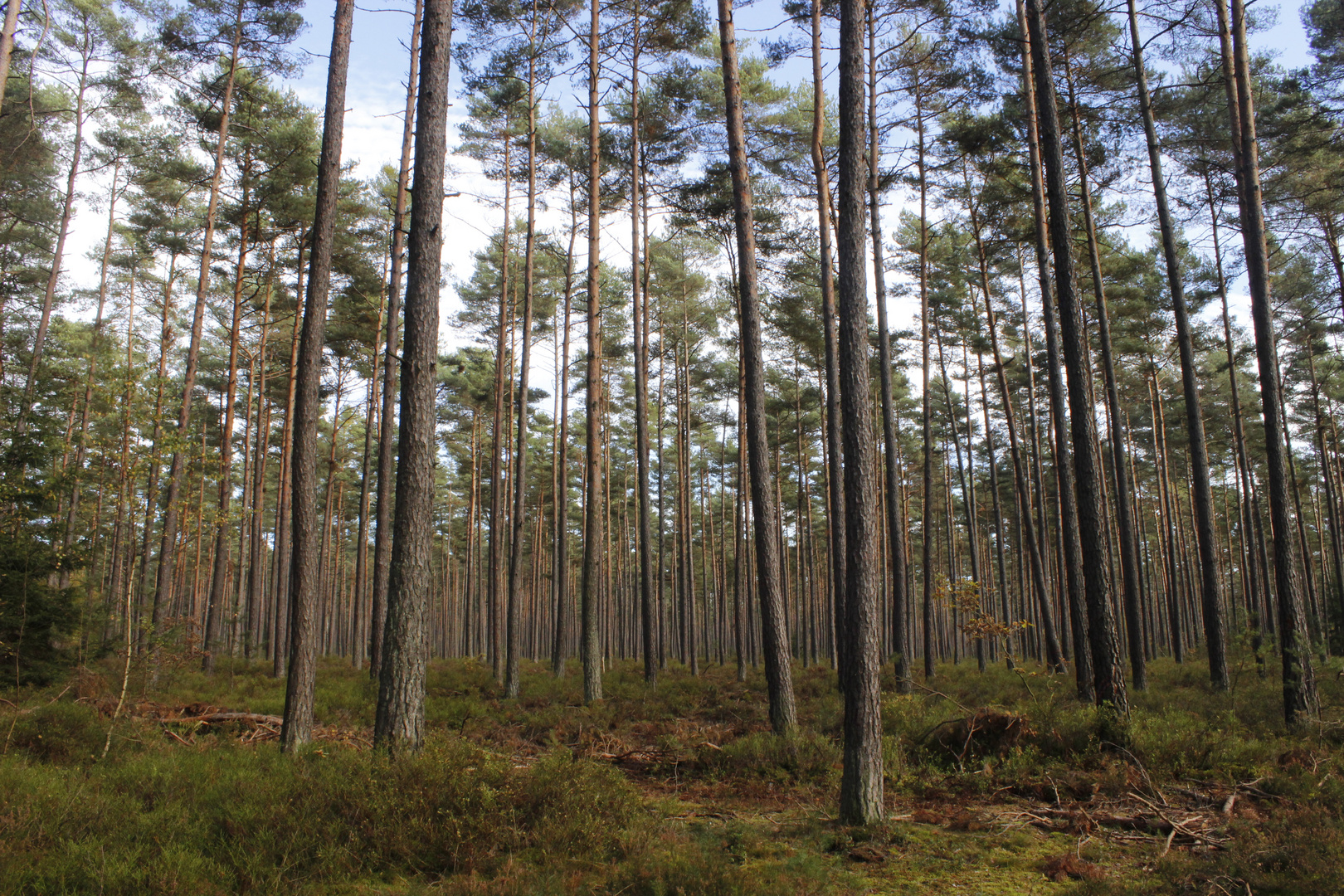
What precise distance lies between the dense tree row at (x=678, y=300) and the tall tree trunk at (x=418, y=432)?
1.3 inches

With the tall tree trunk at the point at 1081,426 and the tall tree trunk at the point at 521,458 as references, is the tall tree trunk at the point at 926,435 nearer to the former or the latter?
the tall tree trunk at the point at 1081,426

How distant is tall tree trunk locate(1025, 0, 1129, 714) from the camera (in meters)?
8.27

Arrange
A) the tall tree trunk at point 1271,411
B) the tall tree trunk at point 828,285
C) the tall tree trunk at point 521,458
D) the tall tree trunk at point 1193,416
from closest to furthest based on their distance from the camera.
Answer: the tall tree trunk at point 1271,411, the tall tree trunk at point 1193,416, the tall tree trunk at point 828,285, the tall tree trunk at point 521,458

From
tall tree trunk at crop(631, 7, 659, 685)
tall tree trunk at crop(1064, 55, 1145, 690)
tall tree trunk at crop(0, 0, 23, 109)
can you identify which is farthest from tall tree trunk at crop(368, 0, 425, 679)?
tall tree trunk at crop(1064, 55, 1145, 690)

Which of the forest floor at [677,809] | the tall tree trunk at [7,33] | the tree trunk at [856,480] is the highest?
the tall tree trunk at [7,33]

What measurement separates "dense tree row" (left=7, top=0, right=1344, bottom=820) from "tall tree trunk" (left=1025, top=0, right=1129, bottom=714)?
1.7 inches

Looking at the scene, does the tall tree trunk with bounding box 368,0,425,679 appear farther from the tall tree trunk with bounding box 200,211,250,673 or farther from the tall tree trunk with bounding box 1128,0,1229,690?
the tall tree trunk with bounding box 1128,0,1229,690

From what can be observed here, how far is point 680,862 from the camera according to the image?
4.38 metres

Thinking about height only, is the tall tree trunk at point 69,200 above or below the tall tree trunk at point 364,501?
above

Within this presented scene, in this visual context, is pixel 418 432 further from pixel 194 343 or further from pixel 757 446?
pixel 194 343

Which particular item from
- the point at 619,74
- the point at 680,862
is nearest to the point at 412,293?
the point at 680,862

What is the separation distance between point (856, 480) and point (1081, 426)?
438 centimetres

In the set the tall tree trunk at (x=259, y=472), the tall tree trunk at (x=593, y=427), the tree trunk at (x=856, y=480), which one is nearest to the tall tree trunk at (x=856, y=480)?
the tree trunk at (x=856, y=480)

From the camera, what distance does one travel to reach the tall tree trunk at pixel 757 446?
8867 mm
